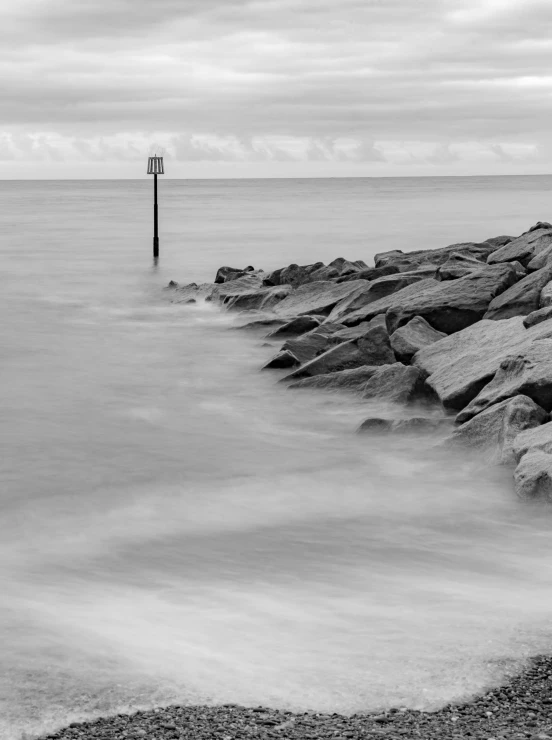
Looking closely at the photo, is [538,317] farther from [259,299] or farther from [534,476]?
[259,299]

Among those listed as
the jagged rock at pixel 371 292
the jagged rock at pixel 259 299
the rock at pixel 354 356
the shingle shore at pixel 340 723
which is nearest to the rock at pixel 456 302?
the rock at pixel 354 356

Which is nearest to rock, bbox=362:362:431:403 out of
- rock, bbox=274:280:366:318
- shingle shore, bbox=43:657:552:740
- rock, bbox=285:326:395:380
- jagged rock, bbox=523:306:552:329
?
rock, bbox=285:326:395:380

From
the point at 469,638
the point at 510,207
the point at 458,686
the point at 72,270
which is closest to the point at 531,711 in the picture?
the point at 458,686

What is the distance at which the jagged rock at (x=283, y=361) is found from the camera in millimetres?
13758

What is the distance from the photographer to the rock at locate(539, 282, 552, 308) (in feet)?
41.9

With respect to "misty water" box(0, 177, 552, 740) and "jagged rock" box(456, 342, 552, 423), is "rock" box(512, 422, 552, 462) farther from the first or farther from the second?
"jagged rock" box(456, 342, 552, 423)

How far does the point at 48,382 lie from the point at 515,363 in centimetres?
701

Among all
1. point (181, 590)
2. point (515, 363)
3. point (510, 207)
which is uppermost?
point (510, 207)

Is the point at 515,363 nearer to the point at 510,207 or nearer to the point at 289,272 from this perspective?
the point at 289,272

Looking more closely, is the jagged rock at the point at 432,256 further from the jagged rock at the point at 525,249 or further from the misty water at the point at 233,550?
the misty water at the point at 233,550

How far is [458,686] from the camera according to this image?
189 inches

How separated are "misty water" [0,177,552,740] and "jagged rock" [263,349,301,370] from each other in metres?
0.32

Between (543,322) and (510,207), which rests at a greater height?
(510,207)

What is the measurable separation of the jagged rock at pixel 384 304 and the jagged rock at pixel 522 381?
5.00 m
